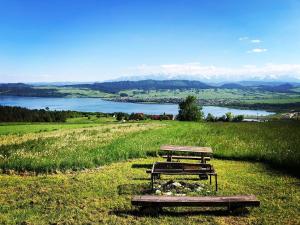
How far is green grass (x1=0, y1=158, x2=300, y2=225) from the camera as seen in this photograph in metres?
11.3

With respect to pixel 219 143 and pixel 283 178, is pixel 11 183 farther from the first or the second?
pixel 219 143

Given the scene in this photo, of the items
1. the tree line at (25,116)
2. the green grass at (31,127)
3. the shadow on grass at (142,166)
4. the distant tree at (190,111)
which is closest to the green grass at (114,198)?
the shadow on grass at (142,166)

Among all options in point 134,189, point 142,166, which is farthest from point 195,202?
point 142,166

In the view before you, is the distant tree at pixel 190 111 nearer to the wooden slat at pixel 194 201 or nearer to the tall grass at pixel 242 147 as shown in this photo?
the tall grass at pixel 242 147

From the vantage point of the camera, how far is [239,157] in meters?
23.6

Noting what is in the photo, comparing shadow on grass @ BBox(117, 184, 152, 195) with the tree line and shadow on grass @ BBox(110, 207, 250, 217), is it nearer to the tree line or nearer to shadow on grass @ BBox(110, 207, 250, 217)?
shadow on grass @ BBox(110, 207, 250, 217)

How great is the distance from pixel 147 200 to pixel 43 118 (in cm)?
6737

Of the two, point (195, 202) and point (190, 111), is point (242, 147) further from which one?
point (190, 111)

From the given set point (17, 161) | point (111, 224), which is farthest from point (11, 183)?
→ point (111, 224)

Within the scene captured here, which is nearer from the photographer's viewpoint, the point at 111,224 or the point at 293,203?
the point at 111,224

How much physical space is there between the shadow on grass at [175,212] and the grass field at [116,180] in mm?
33

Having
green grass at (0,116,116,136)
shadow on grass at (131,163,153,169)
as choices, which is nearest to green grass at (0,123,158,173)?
shadow on grass at (131,163,153,169)

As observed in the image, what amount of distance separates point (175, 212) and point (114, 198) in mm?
2700

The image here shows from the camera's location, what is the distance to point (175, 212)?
1198 cm
